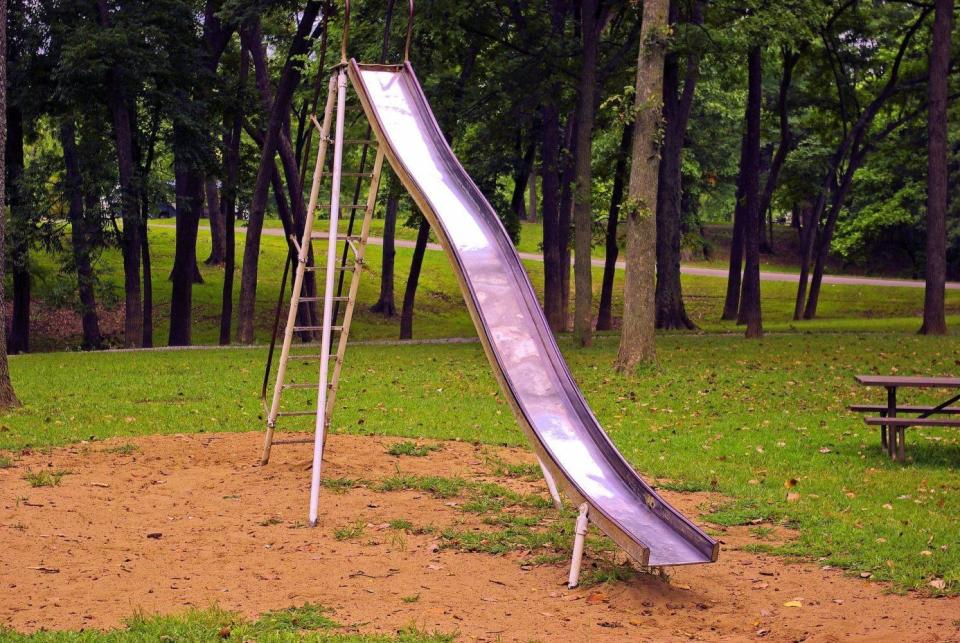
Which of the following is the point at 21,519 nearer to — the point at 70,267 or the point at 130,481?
the point at 130,481

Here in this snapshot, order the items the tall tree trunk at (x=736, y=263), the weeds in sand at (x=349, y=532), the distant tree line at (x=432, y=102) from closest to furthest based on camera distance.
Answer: the weeds in sand at (x=349, y=532) < the distant tree line at (x=432, y=102) < the tall tree trunk at (x=736, y=263)

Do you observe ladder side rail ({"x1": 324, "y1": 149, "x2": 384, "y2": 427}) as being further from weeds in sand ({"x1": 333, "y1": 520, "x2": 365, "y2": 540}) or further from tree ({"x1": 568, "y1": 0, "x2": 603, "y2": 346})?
tree ({"x1": 568, "y1": 0, "x2": 603, "y2": 346})

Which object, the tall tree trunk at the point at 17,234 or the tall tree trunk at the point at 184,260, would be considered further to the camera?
the tall tree trunk at the point at 184,260

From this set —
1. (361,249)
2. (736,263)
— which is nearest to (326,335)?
(361,249)

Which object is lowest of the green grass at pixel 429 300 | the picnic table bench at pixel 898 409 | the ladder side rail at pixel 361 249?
the green grass at pixel 429 300

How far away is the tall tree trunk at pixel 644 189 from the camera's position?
1734 cm

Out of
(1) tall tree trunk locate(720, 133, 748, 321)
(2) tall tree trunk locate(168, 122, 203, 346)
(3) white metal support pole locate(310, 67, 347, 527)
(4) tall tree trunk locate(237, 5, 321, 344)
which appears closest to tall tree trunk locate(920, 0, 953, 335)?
(1) tall tree trunk locate(720, 133, 748, 321)

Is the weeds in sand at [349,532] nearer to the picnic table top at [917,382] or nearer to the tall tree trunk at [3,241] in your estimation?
the picnic table top at [917,382]

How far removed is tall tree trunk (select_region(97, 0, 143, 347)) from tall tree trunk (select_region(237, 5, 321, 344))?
235cm

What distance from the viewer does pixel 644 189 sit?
1745cm

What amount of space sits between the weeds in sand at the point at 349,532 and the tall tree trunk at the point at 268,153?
16.0 m

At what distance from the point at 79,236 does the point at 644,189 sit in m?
14.8

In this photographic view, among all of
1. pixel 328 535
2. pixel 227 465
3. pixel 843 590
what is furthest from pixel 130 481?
pixel 843 590

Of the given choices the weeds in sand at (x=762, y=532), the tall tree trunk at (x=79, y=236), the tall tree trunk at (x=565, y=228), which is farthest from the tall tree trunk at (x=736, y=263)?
the weeds in sand at (x=762, y=532)
